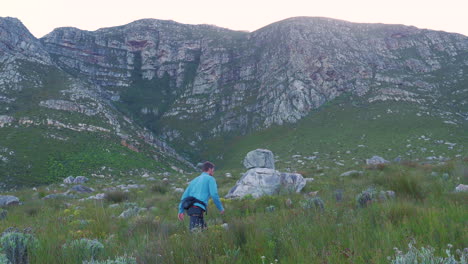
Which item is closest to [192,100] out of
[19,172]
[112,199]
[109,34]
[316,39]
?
[316,39]

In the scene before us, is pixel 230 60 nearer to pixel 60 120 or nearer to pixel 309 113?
pixel 309 113

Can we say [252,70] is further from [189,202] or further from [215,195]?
[189,202]

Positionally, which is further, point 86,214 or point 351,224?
point 86,214

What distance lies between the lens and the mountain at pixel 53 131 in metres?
30.4

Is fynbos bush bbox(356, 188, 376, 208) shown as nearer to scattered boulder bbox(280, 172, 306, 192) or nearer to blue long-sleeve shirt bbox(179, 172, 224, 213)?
blue long-sleeve shirt bbox(179, 172, 224, 213)

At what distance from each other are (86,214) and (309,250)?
7358 mm

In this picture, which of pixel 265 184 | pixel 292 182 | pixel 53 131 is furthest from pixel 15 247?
pixel 53 131

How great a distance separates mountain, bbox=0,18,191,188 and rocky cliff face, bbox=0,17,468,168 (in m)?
3.29

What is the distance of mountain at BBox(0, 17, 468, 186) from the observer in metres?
49.5

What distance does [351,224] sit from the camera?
12.2ft

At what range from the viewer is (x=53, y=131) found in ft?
125

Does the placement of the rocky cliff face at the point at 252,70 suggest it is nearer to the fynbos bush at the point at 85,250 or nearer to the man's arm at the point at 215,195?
the man's arm at the point at 215,195

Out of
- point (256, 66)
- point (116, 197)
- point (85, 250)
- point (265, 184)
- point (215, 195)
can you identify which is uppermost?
point (256, 66)

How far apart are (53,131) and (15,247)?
43573 mm
